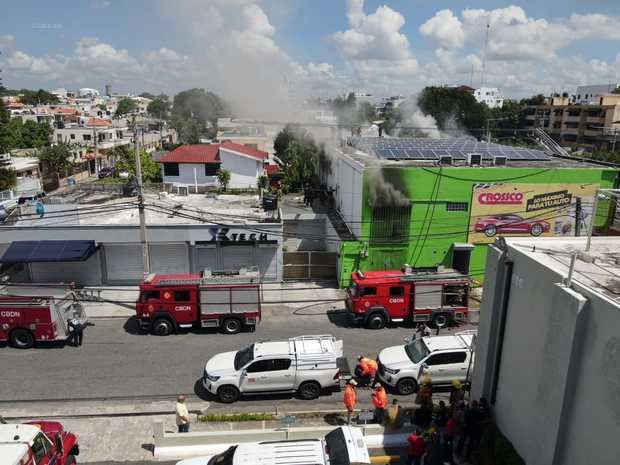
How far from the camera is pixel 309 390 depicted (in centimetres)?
1484

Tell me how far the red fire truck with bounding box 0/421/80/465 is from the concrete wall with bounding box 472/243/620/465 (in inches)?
410

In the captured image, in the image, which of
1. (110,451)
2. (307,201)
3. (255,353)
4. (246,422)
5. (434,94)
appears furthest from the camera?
(434,94)

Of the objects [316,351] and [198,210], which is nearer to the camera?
[316,351]

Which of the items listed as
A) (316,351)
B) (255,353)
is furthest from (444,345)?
(255,353)

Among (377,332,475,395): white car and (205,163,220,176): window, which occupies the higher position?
(205,163,220,176): window

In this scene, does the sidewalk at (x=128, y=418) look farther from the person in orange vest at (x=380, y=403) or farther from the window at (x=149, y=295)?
the window at (x=149, y=295)

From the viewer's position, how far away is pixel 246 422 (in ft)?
43.9

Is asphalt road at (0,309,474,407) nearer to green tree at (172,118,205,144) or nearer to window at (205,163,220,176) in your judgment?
window at (205,163,220,176)

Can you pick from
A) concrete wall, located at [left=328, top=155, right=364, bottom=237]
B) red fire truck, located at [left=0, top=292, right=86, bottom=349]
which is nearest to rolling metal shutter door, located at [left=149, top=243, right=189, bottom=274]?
red fire truck, located at [left=0, top=292, right=86, bottom=349]

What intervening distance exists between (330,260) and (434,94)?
6225 centimetres

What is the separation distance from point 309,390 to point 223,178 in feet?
107

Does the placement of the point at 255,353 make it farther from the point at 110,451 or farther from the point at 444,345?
the point at 444,345

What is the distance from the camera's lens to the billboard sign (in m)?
24.4

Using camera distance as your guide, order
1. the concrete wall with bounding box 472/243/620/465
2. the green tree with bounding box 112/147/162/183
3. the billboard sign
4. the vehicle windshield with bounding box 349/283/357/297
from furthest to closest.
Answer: the green tree with bounding box 112/147/162/183 → the billboard sign → the vehicle windshield with bounding box 349/283/357/297 → the concrete wall with bounding box 472/243/620/465
